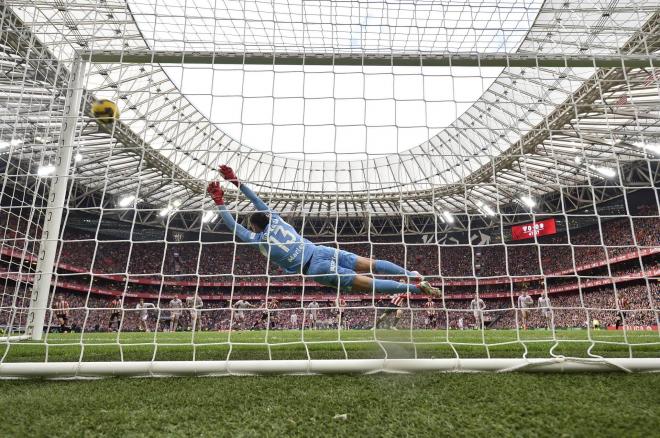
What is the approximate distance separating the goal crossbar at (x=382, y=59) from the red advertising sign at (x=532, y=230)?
24267mm

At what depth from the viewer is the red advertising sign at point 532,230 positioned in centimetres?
2728

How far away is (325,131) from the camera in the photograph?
244 inches

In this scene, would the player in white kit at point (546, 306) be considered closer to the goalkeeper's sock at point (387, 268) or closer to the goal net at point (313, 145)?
the goal net at point (313, 145)

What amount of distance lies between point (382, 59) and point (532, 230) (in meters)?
26.6

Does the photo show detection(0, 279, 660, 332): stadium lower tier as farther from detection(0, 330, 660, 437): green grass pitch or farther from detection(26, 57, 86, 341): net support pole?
detection(0, 330, 660, 437): green grass pitch

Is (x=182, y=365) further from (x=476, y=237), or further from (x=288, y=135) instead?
(x=476, y=237)

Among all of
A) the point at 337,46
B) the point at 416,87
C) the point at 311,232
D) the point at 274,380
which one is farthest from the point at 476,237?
the point at 274,380

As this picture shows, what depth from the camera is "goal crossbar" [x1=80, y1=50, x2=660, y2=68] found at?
15.3 feet

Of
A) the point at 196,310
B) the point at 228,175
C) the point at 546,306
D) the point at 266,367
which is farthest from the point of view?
the point at 546,306

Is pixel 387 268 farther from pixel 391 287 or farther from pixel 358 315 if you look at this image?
pixel 358 315

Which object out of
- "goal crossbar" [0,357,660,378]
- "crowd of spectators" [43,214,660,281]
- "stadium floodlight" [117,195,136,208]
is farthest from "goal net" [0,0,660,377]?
"crowd of spectators" [43,214,660,281]

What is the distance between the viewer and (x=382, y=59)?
498cm

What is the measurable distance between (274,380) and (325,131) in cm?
410

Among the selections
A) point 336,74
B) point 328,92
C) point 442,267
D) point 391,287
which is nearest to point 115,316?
point 328,92
